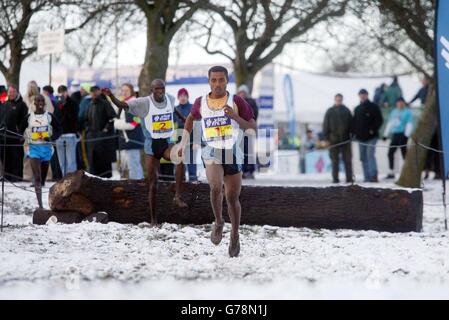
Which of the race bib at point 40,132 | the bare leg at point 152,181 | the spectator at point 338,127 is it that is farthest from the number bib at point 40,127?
the spectator at point 338,127

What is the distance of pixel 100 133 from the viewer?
12.9 m

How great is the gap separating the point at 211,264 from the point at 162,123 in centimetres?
286

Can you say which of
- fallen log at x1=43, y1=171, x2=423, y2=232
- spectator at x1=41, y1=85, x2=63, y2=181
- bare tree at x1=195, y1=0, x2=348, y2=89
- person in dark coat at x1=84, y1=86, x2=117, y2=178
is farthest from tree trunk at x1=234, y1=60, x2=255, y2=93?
fallen log at x1=43, y1=171, x2=423, y2=232

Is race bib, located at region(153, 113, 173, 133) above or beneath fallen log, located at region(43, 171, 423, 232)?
above

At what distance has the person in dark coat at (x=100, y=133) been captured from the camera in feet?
42.0

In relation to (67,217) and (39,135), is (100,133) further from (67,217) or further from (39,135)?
(67,217)

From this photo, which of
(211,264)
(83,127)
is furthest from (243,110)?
(83,127)

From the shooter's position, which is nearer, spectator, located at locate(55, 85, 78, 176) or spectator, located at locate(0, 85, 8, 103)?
spectator, located at locate(55, 85, 78, 176)

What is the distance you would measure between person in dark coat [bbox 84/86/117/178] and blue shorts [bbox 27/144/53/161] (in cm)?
220

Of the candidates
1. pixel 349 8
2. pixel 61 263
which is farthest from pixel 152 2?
pixel 61 263

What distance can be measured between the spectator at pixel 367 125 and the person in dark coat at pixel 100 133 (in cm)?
502

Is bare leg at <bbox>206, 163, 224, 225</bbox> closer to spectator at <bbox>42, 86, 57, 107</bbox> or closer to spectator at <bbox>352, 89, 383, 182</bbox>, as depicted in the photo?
spectator at <bbox>42, 86, 57, 107</bbox>

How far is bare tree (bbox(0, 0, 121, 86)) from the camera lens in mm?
14852

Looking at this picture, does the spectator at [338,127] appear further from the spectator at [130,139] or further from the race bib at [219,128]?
the race bib at [219,128]
